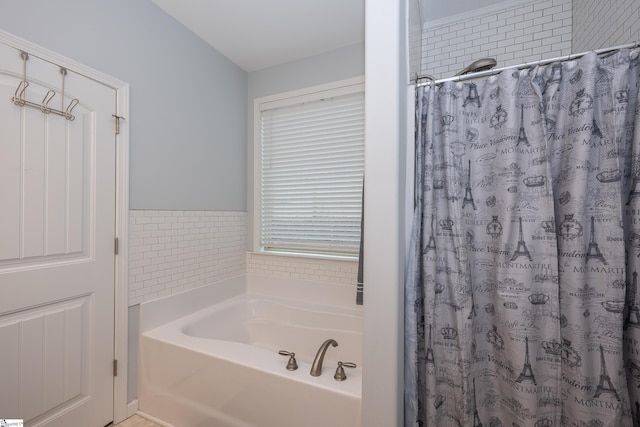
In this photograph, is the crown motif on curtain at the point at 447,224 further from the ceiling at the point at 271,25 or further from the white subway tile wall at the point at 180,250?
the white subway tile wall at the point at 180,250

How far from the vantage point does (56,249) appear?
1.43 m

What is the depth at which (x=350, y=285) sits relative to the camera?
2305 mm

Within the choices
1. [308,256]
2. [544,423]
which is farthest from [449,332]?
[308,256]

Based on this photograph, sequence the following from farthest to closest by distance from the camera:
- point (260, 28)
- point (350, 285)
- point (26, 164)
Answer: point (350, 285) < point (260, 28) < point (26, 164)

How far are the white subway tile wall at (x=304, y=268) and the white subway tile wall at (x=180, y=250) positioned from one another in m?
Result: 0.18

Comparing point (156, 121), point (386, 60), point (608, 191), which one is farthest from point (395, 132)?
point (156, 121)

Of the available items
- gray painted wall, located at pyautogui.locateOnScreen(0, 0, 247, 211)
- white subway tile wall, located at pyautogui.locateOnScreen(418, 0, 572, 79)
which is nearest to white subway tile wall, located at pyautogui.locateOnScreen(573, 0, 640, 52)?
white subway tile wall, located at pyautogui.locateOnScreen(418, 0, 572, 79)

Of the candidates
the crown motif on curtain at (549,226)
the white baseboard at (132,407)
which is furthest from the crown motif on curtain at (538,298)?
the white baseboard at (132,407)

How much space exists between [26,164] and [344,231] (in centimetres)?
198

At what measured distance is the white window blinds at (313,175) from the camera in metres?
2.36

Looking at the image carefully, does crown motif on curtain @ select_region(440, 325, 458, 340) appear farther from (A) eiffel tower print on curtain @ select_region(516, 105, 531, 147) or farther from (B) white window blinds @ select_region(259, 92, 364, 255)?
(B) white window blinds @ select_region(259, 92, 364, 255)

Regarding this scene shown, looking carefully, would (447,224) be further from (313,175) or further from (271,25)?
(271,25)

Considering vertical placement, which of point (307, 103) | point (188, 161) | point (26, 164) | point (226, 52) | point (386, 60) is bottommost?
point (26, 164)

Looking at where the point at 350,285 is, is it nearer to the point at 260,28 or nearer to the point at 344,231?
the point at 344,231
